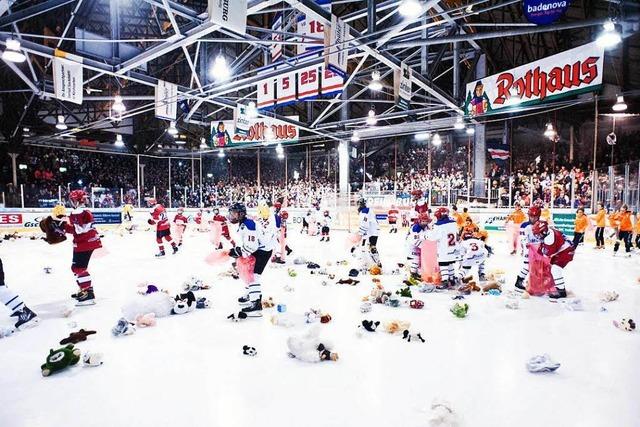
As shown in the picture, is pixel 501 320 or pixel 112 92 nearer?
pixel 501 320

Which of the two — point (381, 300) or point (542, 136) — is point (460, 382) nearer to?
point (381, 300)

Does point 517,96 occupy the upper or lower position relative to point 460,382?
upper

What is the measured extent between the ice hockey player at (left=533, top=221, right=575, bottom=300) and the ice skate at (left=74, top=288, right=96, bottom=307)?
6.74 metres

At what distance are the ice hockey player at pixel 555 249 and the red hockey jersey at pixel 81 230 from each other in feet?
22.1

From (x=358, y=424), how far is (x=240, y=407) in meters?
0.88

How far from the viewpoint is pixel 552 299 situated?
5887mm

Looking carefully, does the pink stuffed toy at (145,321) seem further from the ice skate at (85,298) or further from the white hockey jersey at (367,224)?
the white hockey jersey at (367,224)

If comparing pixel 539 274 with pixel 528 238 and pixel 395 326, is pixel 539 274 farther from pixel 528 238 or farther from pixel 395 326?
pixel 395 326

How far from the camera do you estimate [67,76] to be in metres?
9.99

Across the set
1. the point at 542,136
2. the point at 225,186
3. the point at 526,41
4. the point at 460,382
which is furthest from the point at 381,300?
the point at 225,186

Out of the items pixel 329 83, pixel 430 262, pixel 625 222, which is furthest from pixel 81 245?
pixel 625 222

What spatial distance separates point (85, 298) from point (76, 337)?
73.4 inches

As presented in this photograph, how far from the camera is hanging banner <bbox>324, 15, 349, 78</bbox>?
25.2 feet

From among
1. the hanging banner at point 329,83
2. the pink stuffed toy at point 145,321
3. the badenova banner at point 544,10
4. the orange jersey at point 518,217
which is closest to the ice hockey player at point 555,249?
the badenova banner at point 544,10
